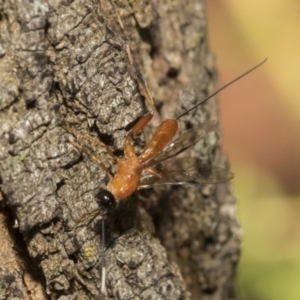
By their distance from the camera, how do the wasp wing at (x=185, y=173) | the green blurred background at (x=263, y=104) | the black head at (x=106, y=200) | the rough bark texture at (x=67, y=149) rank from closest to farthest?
the rough bark texture at (x=67, y=149)
the black head at (x=106, y=200)
the wasp wing at (x=185, y=173)
the green blurred background at (x=263, y=104)

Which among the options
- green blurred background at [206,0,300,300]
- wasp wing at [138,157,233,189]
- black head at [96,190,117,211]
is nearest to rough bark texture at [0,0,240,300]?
black head at [96,190,117,211]

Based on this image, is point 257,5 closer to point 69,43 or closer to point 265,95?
point 265,95

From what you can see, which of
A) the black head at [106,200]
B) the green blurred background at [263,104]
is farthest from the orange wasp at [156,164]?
the green blurred background at [263,104]

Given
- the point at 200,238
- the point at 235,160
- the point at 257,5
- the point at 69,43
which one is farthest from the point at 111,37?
the point at 257,5

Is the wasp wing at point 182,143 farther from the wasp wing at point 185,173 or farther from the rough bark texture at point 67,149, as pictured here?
the rough bark texture at point 67,149

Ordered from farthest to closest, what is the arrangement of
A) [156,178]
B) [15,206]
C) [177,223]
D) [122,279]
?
[177,223]
[156,178]
[122,279]
[15,206]
